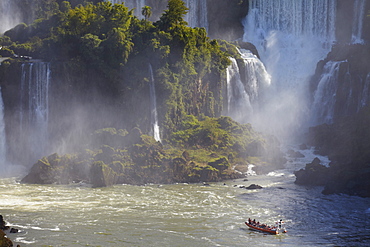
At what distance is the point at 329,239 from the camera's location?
37969mm

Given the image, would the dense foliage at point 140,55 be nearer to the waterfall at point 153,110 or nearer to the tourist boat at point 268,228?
the waterfall at point 153,110

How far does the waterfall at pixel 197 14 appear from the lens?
92188 millimetres

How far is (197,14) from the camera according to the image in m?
92.5

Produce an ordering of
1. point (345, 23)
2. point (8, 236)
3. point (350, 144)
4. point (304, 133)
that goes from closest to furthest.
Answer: point (8, 236) < point (350, 144) < point (304, 133) < point (345, 23)

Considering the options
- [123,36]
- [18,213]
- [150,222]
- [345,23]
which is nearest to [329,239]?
[150,222]

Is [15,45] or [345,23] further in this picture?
[345,23]

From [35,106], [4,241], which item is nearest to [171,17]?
[35,106]

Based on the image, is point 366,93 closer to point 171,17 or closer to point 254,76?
point 254,76

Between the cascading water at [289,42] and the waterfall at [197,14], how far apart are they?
6758 millimetres

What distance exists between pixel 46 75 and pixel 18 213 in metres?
20.7

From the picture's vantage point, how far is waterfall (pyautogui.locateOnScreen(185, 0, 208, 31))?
302 ft

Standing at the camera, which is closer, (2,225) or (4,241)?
(4,241)

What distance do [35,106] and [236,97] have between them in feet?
89.5

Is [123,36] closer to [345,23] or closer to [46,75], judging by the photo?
[46,75]
